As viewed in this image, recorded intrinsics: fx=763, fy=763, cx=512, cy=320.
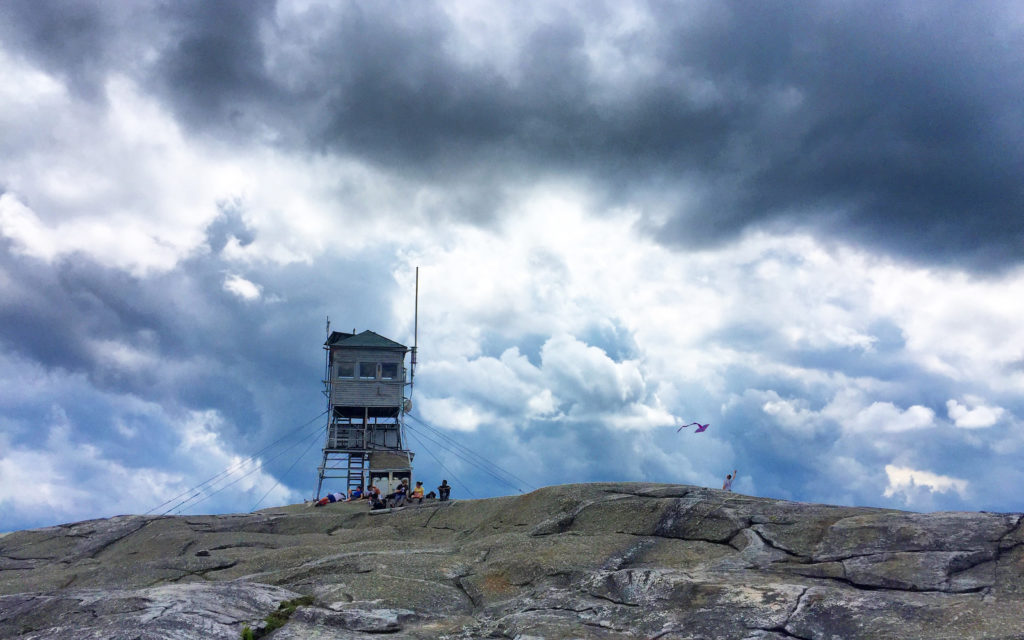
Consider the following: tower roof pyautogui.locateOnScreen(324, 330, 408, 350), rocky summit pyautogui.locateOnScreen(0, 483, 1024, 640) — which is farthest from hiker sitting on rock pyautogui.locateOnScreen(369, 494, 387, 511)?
tower roof pyautogui.locateOnScreen(324, 330, 408, 350)

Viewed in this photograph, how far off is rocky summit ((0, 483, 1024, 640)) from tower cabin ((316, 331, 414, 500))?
81.6 ft

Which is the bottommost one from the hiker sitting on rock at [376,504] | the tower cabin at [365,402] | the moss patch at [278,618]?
the moss patch at [278,618]

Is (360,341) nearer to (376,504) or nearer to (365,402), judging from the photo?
(365,402)

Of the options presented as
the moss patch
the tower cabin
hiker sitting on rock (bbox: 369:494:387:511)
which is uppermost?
the tower cabin

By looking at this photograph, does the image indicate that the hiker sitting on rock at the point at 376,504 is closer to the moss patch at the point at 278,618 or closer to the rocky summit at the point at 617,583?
the rocky summit at the point at 617,583

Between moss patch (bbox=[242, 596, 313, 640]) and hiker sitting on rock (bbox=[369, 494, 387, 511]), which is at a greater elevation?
hiker sitting on rock (bbox=[369, 494, 387, 511])

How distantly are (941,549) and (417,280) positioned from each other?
134ft

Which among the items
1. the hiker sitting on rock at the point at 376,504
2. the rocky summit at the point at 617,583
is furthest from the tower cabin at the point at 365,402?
the rocky summit at the point at 617,583

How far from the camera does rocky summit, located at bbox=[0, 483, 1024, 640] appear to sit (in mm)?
11891

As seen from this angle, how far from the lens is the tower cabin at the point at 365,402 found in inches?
1801

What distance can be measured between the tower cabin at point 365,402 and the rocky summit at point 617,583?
81.6 feet

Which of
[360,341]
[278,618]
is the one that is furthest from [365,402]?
[278,618]

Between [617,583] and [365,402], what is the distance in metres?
34.7

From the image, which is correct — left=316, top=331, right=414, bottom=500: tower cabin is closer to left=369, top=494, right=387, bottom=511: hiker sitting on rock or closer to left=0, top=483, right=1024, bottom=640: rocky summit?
left=369, top=494, right=387, bottom=511: hiker sitting on rock
